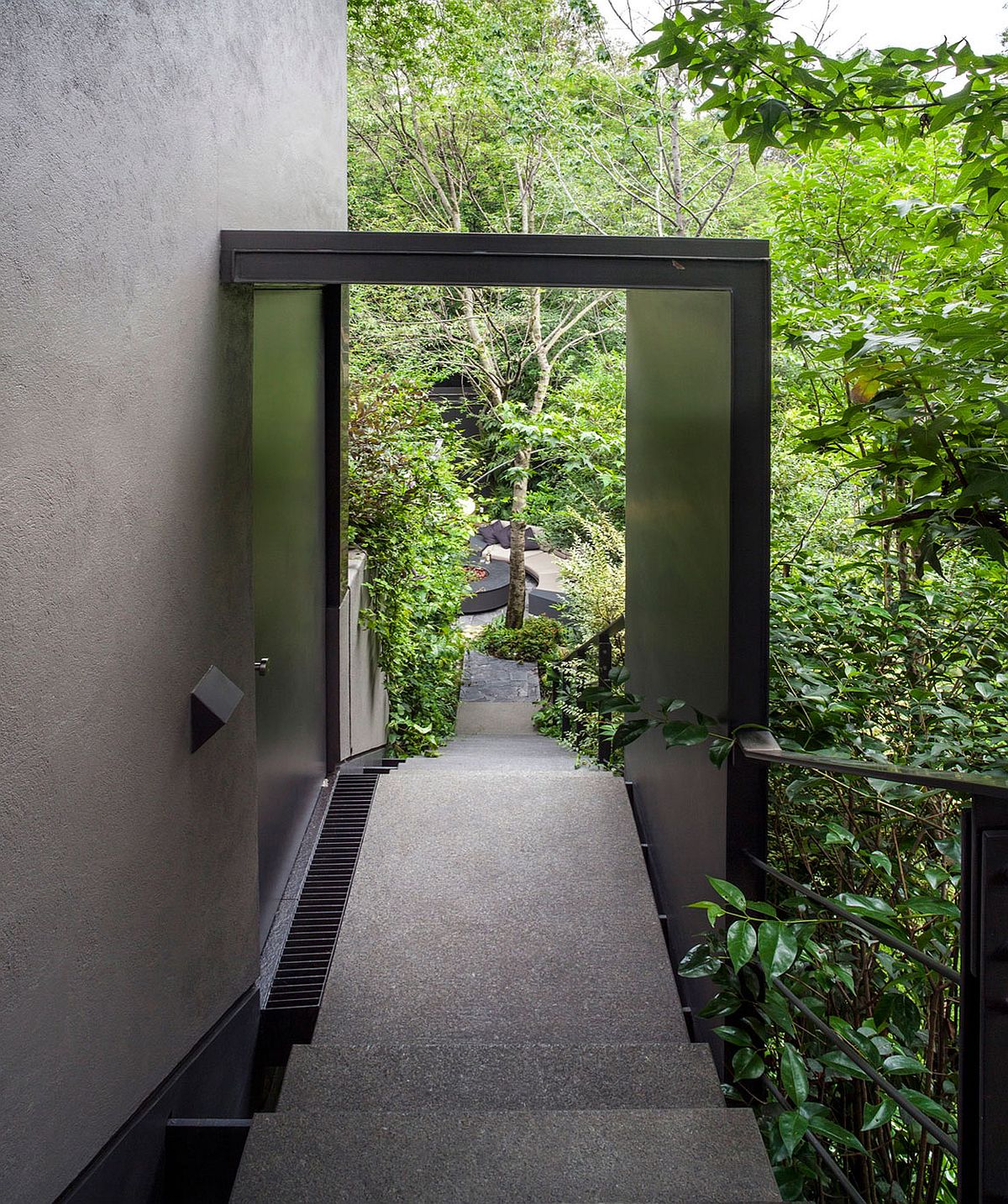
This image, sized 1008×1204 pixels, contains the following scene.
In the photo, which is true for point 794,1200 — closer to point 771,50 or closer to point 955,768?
point 955,768

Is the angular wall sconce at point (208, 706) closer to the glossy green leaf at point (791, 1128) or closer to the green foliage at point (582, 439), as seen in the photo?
the glossy green leaf at point (791, 1128)

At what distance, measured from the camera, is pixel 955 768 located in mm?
2305

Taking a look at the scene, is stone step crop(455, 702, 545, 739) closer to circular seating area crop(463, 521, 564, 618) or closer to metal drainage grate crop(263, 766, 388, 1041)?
circular seating area crop(463, 521, 564, 618)

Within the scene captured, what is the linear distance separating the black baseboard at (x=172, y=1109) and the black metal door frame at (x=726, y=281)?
1530 millimetres

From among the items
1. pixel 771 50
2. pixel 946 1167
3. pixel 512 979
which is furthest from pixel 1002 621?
pixel 512 979

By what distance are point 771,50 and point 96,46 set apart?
4.81 ft

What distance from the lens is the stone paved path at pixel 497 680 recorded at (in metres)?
10.7

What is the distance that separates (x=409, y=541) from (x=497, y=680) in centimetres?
517

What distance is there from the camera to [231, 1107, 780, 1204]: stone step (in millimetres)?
2068

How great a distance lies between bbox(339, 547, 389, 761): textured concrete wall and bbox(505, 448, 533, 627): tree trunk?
19.9 ft

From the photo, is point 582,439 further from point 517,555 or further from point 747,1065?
point 747,1065

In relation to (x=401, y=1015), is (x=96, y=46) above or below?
above

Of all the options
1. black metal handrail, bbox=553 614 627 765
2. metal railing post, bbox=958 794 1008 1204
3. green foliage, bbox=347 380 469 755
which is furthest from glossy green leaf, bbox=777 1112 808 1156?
green foliage, bbox=347 380 469 755

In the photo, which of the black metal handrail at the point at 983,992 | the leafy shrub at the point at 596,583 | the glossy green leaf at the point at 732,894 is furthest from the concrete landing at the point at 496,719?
the black metal handrail at the point at 983,992
